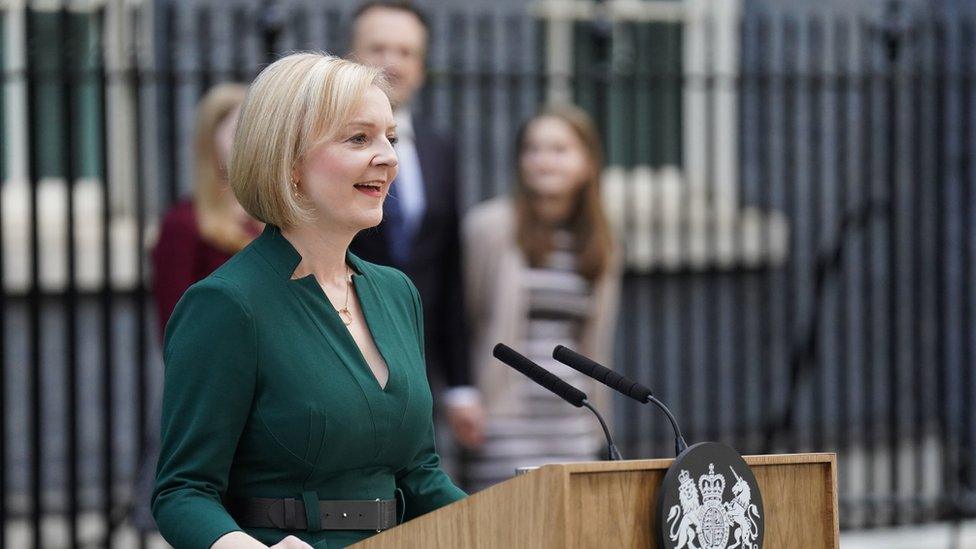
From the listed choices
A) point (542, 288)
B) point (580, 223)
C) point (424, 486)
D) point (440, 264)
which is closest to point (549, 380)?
point (424, 486)

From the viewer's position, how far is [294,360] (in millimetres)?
2643

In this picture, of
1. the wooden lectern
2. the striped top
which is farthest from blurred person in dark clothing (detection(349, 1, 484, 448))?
the wooden lectern

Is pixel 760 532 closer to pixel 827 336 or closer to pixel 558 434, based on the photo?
pixel 558 434

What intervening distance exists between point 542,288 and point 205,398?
3.10 meters

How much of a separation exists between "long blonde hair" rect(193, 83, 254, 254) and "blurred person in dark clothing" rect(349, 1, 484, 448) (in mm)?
359

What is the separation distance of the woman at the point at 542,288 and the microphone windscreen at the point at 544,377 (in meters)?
2.71

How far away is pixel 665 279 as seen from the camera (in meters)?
8.73

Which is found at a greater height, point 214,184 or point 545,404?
point 214,184

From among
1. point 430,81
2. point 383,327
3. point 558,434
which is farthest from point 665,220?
point 383,327

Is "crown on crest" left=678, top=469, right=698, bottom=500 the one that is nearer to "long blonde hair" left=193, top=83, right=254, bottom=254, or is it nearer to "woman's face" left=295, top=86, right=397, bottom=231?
"woman's face" left=295, top=86, right=397, bottom=231

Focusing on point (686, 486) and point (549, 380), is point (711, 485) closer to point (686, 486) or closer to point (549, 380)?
point (686, 486)

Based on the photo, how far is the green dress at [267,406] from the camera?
2.59 meters

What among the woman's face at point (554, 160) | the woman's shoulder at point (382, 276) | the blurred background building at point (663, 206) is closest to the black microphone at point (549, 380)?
the woman's shoulder at point (382, 276)

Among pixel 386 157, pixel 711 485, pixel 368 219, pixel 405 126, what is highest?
pixel 405 126
